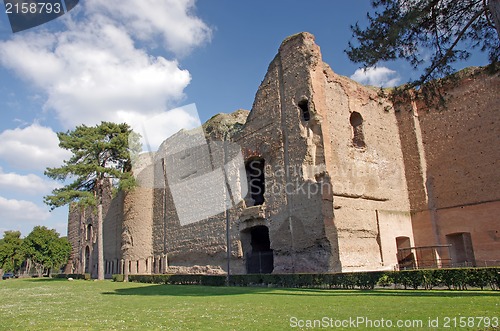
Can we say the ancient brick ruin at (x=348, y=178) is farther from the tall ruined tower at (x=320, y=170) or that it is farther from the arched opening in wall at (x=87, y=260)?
the arched opening in wall at (x=87, y=260)

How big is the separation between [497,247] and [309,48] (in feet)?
38.1

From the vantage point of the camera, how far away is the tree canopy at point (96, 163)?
79.5 ft

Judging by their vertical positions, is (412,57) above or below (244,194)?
above

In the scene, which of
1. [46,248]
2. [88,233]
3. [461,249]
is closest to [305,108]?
[461,249]

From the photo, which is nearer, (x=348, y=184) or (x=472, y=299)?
(x=472, y=299)

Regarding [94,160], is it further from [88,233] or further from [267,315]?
[267,315]

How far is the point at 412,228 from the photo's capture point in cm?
1933

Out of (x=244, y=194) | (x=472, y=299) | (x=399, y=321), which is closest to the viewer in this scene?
(x=399, y=321)

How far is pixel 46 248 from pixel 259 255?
28580mm

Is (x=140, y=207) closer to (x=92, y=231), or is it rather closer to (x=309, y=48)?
(x=92, y=231)

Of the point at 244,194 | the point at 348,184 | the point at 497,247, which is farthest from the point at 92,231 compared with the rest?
the point at 497,247

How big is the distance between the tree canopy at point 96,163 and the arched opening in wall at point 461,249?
744 inches

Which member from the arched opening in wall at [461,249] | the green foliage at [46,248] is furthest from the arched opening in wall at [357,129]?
the green foliage at [46,248]

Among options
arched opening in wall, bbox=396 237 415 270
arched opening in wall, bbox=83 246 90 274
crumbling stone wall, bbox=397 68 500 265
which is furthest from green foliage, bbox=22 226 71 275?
crumbling stone wall, bbox=397 68 500 265
